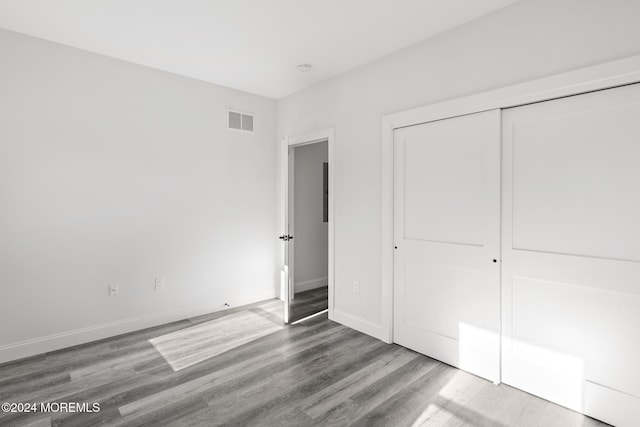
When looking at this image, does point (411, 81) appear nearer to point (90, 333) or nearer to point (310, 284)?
point (310, 284)

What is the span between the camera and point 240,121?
13.9 ft

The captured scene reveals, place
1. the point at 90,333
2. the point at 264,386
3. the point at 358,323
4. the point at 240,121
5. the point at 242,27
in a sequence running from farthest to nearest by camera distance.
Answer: the point at 240,121
the point at 358,323
the point at 90,333
the point at 242,27
the point at 264,386

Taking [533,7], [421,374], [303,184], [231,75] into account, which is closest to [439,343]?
[421,374]

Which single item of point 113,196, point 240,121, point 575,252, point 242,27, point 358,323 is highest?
point 242,27

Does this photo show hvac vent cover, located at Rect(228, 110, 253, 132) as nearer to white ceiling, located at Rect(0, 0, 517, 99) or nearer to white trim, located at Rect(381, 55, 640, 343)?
white ceiling, located at Rect(0, 0, 517, 99)

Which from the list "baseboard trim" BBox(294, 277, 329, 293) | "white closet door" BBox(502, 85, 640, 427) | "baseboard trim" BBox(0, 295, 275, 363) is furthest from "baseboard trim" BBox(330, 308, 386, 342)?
"baseboard trim" BBox(0, 295, 275, 363)

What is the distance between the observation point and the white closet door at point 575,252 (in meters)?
1.93

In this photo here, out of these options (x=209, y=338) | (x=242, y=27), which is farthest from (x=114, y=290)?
(x=242, y=27)

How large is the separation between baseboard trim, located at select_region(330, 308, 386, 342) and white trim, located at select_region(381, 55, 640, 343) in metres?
0.08

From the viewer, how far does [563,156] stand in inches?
84.6

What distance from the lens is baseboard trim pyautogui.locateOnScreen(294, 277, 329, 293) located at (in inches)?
195

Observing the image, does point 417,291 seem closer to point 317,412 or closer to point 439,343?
point 439,343

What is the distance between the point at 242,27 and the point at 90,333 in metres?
3.13

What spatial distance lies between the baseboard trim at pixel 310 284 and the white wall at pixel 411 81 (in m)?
1.34
